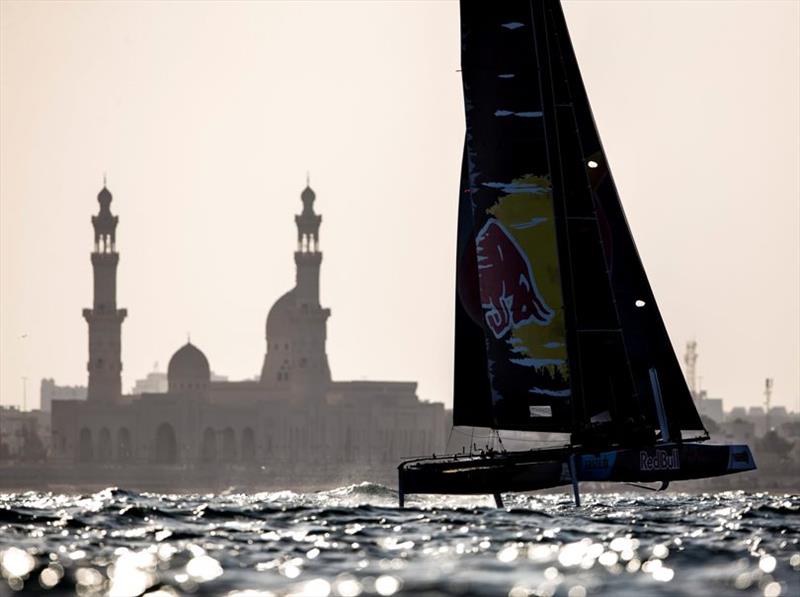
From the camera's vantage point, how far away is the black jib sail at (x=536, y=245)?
100 feet

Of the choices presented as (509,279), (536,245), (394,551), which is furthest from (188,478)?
(394,551)

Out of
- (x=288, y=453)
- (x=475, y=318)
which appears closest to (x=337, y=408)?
(x=288, y=453)

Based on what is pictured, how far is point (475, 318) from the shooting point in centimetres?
3278

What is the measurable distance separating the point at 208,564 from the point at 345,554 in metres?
1.83

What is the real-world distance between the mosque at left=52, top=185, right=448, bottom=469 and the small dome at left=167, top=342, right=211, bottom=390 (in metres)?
0.07

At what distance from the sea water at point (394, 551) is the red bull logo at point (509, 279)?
9.54 feet

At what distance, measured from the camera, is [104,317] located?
449 ft

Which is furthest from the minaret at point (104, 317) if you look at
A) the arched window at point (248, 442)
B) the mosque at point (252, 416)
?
the arched window at point (248, 442)

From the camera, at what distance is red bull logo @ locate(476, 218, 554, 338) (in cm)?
3067

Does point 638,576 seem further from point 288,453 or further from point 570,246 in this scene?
point 288,453

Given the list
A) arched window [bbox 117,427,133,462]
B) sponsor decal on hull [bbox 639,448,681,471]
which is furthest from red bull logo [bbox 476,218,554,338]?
arched window [bbox 117,427,133,462]

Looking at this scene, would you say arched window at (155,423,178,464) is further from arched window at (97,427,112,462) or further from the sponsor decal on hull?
the sponsor decal on hull

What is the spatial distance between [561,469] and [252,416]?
116 metres

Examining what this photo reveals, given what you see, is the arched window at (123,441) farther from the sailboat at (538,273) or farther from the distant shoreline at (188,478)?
the sailboat at (538,273)
